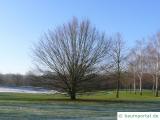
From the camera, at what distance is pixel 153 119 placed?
10883mm

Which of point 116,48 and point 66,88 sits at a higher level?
point 116,48

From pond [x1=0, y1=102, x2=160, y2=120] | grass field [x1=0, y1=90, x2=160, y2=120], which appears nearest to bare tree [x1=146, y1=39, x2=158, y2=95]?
grass field [x1=0, y1=90, x2=160, y2=120]

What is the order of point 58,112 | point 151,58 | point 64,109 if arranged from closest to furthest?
point 58,112 < point 64,109 < point 151,58

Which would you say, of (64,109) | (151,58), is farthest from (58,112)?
(151,58)

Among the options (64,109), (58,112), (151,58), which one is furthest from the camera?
(151,58)

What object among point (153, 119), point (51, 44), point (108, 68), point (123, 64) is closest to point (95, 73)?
point (108, 68)

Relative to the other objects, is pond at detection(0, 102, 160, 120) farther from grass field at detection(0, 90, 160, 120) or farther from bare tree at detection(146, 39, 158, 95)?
bare tree at detection(146, 39, 158, 95)

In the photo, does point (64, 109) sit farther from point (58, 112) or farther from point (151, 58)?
point (151, 58)

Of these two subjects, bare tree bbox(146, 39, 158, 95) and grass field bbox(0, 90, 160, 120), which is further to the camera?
bare tree bbox(146, 39, 158, 95)

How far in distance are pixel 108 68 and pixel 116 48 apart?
55.5ft

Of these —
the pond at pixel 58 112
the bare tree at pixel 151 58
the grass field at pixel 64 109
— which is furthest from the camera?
the bare tree at pixel 151 58

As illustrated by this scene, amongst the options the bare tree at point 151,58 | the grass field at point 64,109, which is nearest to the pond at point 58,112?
the grass field at point 64,109

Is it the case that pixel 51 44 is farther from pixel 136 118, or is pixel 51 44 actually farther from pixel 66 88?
pixel 136 118

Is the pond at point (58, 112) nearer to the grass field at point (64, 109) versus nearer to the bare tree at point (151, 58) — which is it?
the grass field at point (64, 109)
